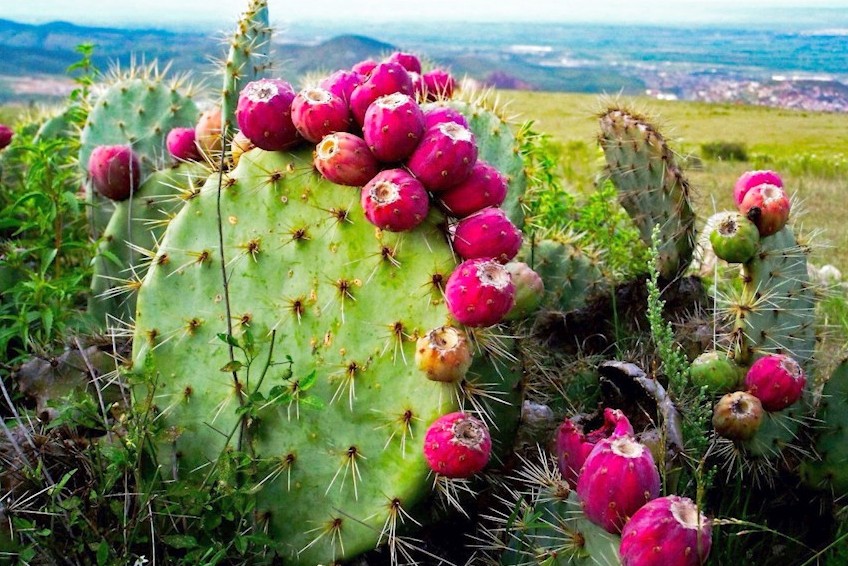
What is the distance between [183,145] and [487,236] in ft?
5.43

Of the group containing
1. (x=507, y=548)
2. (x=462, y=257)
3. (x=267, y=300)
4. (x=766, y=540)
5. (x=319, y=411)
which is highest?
(x=462, y=257)

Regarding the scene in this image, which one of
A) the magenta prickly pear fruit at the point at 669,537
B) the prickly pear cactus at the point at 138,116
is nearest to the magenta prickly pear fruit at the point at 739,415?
the magenta prickly pear fruit at the point at 669,537

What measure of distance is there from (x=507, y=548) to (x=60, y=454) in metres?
1.11

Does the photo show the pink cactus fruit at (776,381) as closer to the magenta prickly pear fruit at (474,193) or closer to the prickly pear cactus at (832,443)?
the prickly pear cactus at (832,443)

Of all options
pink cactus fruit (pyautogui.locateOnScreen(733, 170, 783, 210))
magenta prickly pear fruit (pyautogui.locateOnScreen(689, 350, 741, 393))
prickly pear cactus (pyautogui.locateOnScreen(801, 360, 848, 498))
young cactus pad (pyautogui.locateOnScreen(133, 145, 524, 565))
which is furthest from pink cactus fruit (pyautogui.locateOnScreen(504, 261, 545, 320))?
prickly pear cactus (pyautogui.locateOnScreen(801, 360, 848, 498))

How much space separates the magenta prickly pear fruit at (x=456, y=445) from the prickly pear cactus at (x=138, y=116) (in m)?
2.56

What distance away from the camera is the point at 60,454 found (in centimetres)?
202

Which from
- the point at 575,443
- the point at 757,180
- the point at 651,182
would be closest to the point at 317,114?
the point at 575,443

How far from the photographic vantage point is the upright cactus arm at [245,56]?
9.11ft

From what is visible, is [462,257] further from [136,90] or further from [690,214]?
[136,90]

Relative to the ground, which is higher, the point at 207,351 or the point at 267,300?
the point at 267,300

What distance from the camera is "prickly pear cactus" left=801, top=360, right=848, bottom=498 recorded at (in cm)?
238

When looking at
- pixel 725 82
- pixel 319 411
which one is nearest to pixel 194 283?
pixel 319 411

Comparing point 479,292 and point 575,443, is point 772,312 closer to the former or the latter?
point 575,443
